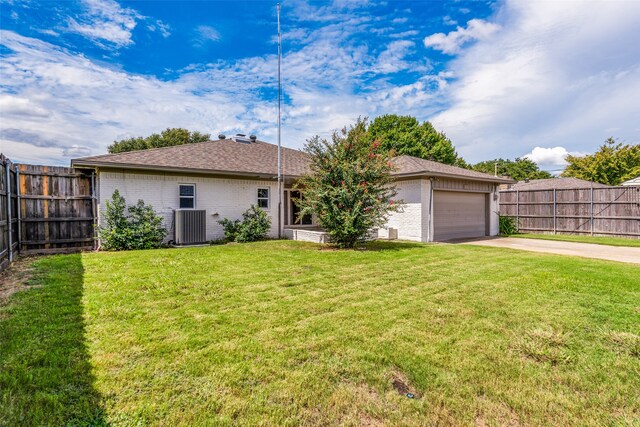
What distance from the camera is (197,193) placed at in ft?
38.2

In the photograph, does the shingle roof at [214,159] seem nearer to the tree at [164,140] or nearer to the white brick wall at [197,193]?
the white brick wall at [197,193]

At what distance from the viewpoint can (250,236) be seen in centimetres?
1198

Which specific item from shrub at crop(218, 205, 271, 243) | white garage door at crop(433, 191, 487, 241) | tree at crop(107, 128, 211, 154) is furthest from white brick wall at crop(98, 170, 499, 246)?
tree at crop(107, 128, 211, 154)

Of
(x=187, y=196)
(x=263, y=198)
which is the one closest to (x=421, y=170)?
(x=263, y=198)

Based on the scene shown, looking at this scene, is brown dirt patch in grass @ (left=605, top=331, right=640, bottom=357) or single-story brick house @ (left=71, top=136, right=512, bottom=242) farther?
single-story brick house @ (left=71, top=136, right=512, bottom=242)

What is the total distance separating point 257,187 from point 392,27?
25.7ft

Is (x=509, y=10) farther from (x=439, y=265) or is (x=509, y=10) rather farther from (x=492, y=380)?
(x=492, y=380)

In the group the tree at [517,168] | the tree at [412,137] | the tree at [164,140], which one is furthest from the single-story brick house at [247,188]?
the tree at [517,168]

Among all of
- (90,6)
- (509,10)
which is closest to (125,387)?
(90,6)

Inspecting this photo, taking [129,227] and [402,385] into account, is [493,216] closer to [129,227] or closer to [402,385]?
[402,385]

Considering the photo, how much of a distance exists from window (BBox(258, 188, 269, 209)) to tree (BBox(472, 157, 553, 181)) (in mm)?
46968

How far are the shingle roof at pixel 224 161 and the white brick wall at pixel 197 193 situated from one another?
19.8 inches

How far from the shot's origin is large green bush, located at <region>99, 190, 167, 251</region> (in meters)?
9.66

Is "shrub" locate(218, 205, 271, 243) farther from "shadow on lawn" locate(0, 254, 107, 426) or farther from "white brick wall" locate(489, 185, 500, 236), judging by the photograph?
"white brick wall" locate(489, 185, 500, 236)
